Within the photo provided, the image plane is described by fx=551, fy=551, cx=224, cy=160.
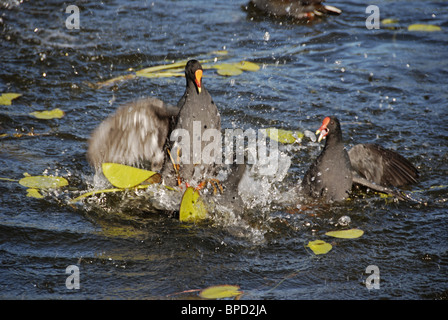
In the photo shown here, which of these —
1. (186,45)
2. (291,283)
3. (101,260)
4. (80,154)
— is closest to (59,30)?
(186,45)

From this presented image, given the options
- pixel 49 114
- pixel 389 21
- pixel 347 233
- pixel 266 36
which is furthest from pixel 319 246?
pixel 389 21

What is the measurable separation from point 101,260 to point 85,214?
2.13ft

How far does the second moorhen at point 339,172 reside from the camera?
4297 millimetres

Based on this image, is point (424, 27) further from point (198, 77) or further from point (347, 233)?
point (347, 233)

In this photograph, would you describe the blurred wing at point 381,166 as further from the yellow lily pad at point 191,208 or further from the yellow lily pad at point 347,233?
the yellow lily pad at point 191,208

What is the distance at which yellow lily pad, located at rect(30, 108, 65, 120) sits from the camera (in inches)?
211

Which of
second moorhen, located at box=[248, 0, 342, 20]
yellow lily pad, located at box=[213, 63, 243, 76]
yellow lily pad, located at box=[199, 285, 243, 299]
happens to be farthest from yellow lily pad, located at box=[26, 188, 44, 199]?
second moorhen, located at box=[248, 0, 342, 20]

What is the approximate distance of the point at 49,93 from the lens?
233 inches

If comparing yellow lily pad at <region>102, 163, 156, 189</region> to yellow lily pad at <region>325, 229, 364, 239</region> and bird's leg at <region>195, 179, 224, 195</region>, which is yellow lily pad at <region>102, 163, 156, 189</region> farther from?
yellow lily pad at <region>325, 229, 364, 239</region>

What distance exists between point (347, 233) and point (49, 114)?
3.15 metres

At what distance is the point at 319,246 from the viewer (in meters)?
3.67

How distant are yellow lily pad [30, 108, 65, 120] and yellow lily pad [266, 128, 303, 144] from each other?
80.8 inches

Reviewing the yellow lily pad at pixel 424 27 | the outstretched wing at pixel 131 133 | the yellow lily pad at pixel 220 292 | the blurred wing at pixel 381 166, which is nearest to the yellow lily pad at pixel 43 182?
the outstretched wing at pixel 131 133
